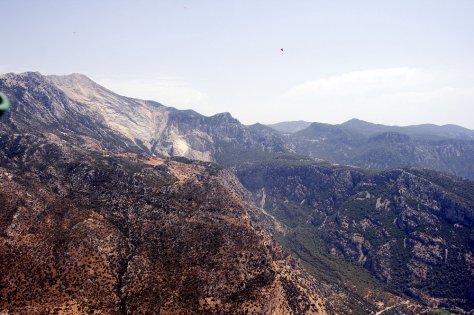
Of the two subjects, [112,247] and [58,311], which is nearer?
[58,311]


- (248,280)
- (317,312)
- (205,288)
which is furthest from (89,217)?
(317,312)

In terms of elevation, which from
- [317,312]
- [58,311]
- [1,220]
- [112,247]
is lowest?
[317,312]

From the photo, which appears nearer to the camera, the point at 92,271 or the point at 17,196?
the point at 92,271

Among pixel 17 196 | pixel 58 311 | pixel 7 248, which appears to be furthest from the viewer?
pixel 17 196

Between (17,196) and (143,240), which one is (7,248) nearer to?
(17,196)

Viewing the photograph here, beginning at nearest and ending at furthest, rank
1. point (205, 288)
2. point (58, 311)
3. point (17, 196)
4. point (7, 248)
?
1. point (58, 311)
2. point (7, 248)
3. point (205, 288)
4. point (17, 196)

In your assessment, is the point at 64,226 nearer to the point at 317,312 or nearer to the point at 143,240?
the point at 143,240

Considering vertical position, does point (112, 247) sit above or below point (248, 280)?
above

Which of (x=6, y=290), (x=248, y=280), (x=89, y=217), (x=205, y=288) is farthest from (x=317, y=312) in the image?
(x=6, y=290)

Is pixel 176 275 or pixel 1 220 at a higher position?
pixel 1 220
